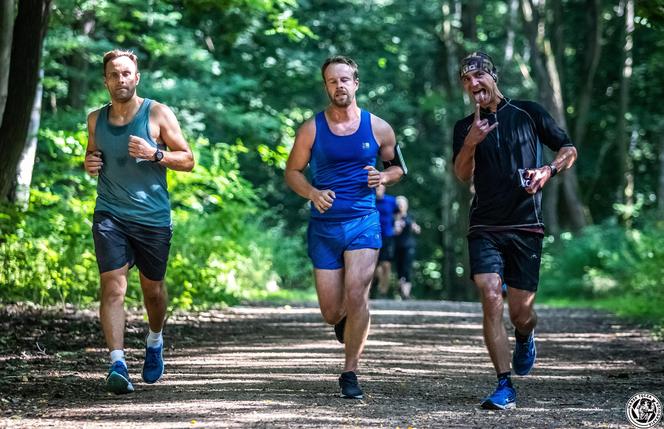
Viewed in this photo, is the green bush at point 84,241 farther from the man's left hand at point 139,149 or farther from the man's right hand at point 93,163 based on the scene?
the man's left hand at point 139,149

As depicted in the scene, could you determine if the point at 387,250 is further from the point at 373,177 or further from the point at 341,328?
the point at 373,177

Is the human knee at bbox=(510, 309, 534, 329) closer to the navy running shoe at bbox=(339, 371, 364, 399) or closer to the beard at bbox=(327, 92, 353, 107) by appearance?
the navy running shoe at bbox=(339, 371, 364, 399)

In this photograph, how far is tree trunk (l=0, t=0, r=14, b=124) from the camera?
12734mm

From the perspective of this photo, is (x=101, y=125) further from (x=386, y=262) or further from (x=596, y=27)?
(x=596, y=27)

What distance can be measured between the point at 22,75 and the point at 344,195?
5899 millimetres

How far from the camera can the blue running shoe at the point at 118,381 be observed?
8891mm

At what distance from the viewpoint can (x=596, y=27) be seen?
35406mm

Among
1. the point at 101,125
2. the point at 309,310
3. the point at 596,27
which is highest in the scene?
the point at 596,27

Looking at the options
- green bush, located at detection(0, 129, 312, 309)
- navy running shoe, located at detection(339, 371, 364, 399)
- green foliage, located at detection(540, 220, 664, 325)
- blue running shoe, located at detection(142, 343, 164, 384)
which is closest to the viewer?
navy running shoe, located at detection(339, 371, 364, 399)

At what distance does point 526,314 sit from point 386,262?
610 inches

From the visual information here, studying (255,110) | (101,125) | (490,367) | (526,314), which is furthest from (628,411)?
(255,110)

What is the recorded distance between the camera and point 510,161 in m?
9.10

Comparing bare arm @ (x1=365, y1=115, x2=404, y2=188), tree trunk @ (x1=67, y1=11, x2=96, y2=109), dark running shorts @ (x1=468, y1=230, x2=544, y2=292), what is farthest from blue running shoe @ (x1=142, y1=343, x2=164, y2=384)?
tree trunk @ (x1=67, y1=11, x2=96, y2=109)

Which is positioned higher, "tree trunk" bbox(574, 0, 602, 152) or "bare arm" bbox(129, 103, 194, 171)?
"tree trunk" bbox(574, 0, 602, 152)
